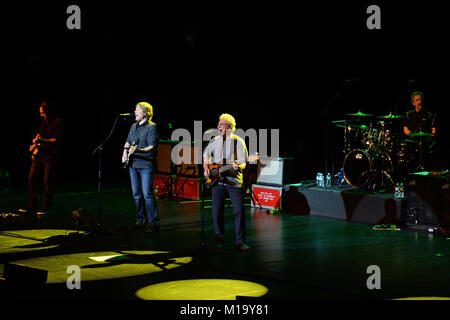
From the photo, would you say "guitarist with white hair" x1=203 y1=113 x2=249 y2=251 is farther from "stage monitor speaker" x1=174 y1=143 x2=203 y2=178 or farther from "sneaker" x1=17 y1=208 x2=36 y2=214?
"stage monitor speaker" x1=174 y1=143 x2=203 y2=178

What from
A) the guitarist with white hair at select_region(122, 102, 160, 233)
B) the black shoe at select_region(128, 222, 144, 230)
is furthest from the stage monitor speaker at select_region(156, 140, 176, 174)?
the guitarist with white hair at select_region(122, 102, 160, 233)

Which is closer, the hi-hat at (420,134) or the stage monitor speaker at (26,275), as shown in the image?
the stage monitor speaker at (26,275)

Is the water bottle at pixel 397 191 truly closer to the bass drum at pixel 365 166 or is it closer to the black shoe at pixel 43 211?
the bass drum at pixel 365 166

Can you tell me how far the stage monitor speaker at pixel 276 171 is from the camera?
11070mm

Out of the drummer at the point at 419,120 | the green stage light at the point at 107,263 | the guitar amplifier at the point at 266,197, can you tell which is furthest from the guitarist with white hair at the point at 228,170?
the drummer at the point at 419,120

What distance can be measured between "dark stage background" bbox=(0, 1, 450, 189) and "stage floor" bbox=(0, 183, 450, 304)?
4543 mm

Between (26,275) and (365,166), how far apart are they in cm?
674

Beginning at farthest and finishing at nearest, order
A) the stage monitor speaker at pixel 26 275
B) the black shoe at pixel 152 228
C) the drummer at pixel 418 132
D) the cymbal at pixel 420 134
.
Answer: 1. the drummer at pixel 418 132
2. the cymbal at pixel 420 134
3. the black shoe at pixel 152 228
4. the stage monitor speaker at pixel 26 275

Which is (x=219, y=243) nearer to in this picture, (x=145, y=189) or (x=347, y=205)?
(x=145, y=189)

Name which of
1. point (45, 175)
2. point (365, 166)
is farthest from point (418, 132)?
point (45, 175)

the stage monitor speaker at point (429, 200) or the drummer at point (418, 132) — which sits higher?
the drummer at point (418, 132)

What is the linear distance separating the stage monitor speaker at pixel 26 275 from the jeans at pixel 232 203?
278 centimetres

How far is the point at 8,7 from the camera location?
14.1 m
